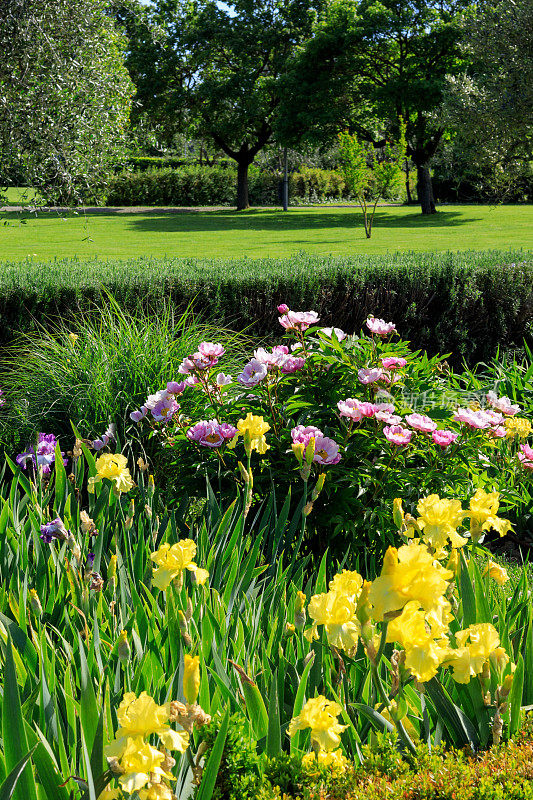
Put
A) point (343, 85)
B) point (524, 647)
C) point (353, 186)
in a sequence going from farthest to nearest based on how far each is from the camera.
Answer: point (343, 85) → point (353, 186) → point (524, 647)

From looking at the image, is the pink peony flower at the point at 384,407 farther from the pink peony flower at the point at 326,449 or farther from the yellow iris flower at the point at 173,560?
the yellow iris flower at the point at 173,560

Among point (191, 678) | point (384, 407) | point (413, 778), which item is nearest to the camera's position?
point (191, 678)

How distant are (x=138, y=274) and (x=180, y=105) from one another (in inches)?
1017

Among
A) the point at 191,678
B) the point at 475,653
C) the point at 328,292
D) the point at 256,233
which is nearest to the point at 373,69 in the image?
the point at 256,233

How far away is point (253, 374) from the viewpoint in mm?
3137

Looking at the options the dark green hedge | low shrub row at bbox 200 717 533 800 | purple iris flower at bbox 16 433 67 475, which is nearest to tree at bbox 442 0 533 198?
purple iris flower at bbox 16 433 67 475

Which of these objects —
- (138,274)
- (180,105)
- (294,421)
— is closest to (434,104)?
(180,105)

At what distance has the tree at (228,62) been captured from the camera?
91.0ft

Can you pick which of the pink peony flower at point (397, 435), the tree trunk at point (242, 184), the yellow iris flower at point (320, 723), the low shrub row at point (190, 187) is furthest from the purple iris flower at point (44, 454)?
the low shrub row at point (190, 187)

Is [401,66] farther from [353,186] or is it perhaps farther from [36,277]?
[36,277]

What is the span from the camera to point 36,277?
5750 millimetres

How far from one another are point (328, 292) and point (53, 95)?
363 centimetres

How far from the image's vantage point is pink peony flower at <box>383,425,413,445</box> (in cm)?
263

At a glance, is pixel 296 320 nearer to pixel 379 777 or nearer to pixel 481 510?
pixel 481 510
